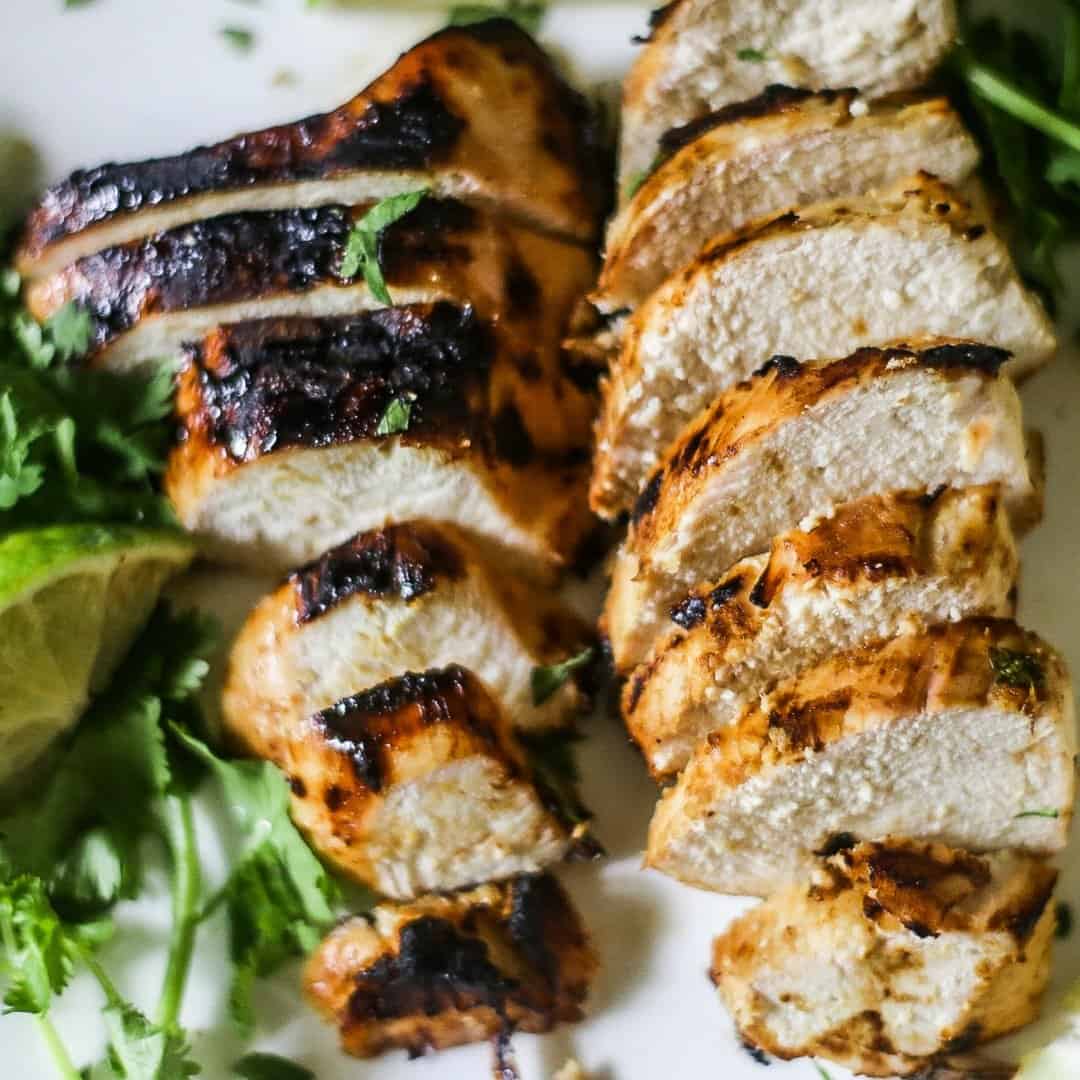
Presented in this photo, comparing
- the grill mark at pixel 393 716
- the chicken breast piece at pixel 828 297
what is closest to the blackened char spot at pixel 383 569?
the grill mark at pixel 393 716

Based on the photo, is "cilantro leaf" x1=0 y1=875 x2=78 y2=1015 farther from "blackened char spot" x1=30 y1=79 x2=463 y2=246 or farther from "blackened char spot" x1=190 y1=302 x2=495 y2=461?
"blackened char spot" x1=30 y1=79 x2=463 y2=246

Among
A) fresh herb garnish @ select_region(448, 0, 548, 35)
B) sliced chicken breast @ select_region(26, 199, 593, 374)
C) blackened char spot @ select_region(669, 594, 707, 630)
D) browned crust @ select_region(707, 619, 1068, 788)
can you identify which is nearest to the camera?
browned crust @ select_region(707, 619, 1068, 788)

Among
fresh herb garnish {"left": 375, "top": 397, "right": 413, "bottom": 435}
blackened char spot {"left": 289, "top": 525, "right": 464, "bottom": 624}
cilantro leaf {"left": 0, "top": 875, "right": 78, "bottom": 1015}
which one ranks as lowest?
cilantro leaf {"left": 0, "top": 875, "right": 78, "bottom": 1015}

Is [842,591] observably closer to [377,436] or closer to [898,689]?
[898,689]

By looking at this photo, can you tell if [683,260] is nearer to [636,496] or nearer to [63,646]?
[636,496]

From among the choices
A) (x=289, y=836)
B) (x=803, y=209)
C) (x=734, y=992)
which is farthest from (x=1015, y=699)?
(x=289, y=836)

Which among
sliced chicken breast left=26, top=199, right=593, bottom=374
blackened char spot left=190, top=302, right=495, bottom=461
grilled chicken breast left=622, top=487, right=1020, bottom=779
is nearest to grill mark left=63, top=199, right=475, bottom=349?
sliced chicken breast left=26, top=199, right=593, bottom=374

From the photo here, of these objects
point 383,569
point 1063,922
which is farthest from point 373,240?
point 1063,922
